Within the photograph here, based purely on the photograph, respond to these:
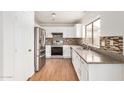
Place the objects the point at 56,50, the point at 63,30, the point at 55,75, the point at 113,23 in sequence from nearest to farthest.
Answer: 1. the point at 113,23
2. the point at 55,75
3. the point at 56,50
4. the point at 63,30

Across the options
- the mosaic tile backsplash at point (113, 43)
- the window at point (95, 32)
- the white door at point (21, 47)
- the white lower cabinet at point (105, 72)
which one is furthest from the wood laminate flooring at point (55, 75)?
the white lower cabinet at point (105, 72)

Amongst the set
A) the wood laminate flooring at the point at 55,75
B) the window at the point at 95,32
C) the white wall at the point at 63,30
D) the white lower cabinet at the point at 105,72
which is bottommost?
the wood laminate flooring at the point at 55,75

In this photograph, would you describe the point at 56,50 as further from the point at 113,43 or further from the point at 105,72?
the point at 105,72

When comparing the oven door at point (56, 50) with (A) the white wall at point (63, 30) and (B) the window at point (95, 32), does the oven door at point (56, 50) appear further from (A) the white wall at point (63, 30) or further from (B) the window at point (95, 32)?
(B) the window at point (95, 32)

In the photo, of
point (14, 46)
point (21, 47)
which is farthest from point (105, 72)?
point (21, 47)

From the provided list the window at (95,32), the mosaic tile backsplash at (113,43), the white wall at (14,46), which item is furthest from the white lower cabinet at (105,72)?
the window at (95,32)

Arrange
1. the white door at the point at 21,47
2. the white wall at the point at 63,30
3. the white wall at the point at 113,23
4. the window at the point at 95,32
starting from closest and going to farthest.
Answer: the white wall at the point at 113,23 < the white door at the point at 21,47 < the window at the point at 95,32 < the white wall at the point at 63,30

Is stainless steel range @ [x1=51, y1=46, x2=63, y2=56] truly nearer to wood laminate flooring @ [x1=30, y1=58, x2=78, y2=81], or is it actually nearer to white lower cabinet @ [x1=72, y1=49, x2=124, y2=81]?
wood laminate flooring @ [x1=30, y1=58, x2=78, y2=81]

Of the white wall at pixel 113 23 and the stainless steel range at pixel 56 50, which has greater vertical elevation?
the white wall at pixel 113 23

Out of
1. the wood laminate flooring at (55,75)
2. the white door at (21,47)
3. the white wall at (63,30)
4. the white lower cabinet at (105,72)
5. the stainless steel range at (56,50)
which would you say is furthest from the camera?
the white wall at (63,30)

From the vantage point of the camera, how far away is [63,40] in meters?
10.1

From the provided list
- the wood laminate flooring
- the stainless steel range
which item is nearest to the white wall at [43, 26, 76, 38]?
the stainless steel range

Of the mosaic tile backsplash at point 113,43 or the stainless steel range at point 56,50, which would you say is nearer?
the mosaic tile backsplash at point 113,43
